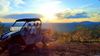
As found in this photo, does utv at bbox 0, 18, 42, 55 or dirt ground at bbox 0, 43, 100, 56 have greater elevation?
utv at bbox 0, 18, 42, 55

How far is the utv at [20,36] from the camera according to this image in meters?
10.8

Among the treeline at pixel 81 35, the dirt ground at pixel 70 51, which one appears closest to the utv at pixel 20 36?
the dirt ground at pixel 70 51

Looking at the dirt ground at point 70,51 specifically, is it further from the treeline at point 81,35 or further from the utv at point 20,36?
the treeline at point 81,35

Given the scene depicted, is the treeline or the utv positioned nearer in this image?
the utv

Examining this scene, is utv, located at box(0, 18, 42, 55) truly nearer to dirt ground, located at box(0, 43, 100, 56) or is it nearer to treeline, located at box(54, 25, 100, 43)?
dirt ground, located at box(0, 43, 100, 56)

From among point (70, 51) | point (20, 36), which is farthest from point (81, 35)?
point (20, 36)

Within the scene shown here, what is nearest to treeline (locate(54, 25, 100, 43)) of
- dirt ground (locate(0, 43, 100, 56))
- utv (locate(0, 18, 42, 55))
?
dirt ground (locate(0, 43, 100, 56))

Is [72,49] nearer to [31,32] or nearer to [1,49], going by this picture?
[31,32]

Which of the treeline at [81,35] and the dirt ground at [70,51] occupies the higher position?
the treeline at [81,35]

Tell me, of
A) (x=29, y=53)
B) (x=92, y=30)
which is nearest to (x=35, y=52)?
(x=29, y=53)

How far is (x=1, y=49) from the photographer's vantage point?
11.0 m

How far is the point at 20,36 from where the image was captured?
36.0 ft

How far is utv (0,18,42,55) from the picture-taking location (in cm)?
1079

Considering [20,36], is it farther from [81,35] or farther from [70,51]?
[81,35]
